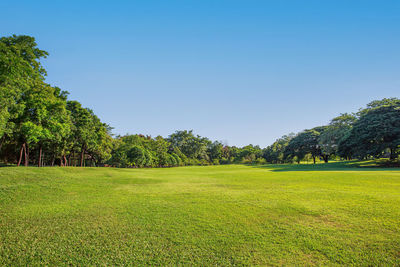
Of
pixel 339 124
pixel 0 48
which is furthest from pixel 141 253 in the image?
pixel 339 124

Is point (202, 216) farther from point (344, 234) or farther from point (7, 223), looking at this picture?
point (7, 223)

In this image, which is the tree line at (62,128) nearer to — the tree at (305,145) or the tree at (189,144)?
the tree at (305,145)

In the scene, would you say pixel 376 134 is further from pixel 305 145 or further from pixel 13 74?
pixel 13 74

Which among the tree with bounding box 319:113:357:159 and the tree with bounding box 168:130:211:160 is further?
the tree with bounding box 168:130:211:160

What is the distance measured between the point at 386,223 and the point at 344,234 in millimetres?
1419

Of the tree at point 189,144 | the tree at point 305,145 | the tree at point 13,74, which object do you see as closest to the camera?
the tree at point 13,74

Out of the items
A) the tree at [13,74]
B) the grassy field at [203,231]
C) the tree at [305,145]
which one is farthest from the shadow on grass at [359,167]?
the tree at [13,74]

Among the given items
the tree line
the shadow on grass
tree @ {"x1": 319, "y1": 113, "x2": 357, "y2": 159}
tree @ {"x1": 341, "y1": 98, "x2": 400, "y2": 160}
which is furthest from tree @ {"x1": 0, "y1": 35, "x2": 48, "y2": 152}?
tree @ {"x1": 319, "y1": 113, "x2": 357, "y2": 159}

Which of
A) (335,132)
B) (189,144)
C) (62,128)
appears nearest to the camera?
(62,128)

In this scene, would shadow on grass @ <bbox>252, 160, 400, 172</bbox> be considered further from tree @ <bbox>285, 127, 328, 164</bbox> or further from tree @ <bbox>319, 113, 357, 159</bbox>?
tree @ <bbox>285, 127, 328, 164</bbox>

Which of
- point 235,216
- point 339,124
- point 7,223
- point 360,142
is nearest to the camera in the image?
point 7,223

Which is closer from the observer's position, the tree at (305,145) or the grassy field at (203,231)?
the grassy field at (203,231)

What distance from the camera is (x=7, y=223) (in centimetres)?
499

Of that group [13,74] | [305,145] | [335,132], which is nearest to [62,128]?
[13,74]
